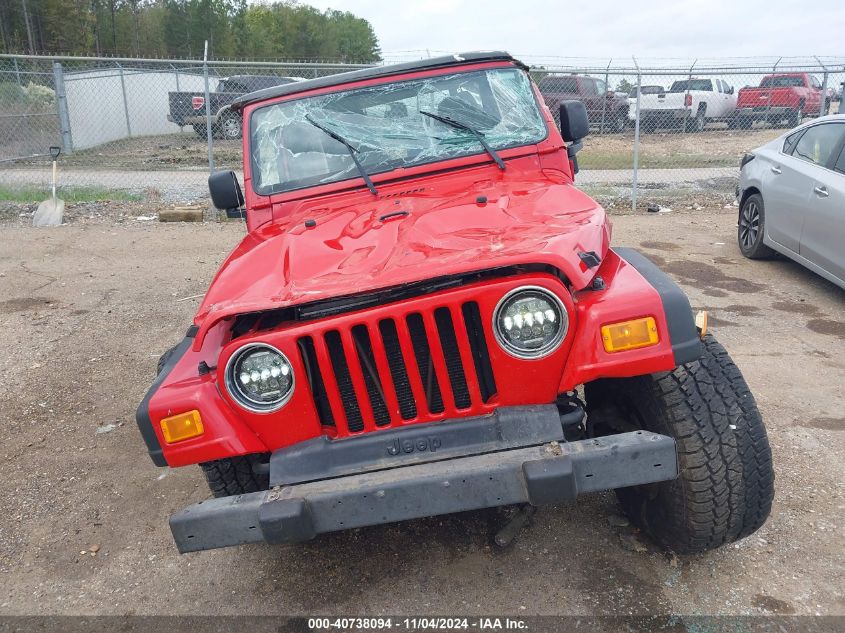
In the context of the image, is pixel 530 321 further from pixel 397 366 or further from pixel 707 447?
pixel 707 447

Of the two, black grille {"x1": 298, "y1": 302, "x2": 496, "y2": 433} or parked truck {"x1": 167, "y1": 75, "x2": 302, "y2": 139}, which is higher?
parked truck {"x1": 167, "y1": 75, "x2": 302, "y2": 139}

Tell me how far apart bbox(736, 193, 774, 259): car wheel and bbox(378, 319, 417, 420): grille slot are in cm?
561

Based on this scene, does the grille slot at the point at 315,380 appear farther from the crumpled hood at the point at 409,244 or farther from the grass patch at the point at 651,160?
the grass patch at the point at 651,160

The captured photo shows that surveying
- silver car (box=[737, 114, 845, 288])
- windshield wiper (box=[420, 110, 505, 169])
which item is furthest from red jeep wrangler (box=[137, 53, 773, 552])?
silver car (box=[737, 114, 845, 288])

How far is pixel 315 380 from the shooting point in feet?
8.06

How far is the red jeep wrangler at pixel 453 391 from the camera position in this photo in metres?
2.25

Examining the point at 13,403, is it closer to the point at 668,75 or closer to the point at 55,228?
the point at 55,228

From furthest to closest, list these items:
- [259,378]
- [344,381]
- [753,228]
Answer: [753,228]
[344,381]
[259,378]

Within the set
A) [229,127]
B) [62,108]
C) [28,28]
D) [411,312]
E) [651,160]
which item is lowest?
[651,160]

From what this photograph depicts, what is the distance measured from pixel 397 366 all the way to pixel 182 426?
771mm

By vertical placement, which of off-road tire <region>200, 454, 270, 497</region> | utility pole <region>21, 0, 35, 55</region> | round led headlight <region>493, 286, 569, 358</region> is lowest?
off-road tire <region>200, 454, 270, 497</region>

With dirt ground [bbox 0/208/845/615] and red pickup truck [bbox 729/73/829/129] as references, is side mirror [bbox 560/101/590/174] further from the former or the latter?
red pickup truck [bbox 729/73/829/129]

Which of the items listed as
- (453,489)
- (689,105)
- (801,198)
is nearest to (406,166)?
(453,489)

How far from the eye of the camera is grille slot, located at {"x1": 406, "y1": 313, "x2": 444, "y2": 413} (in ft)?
7.77
